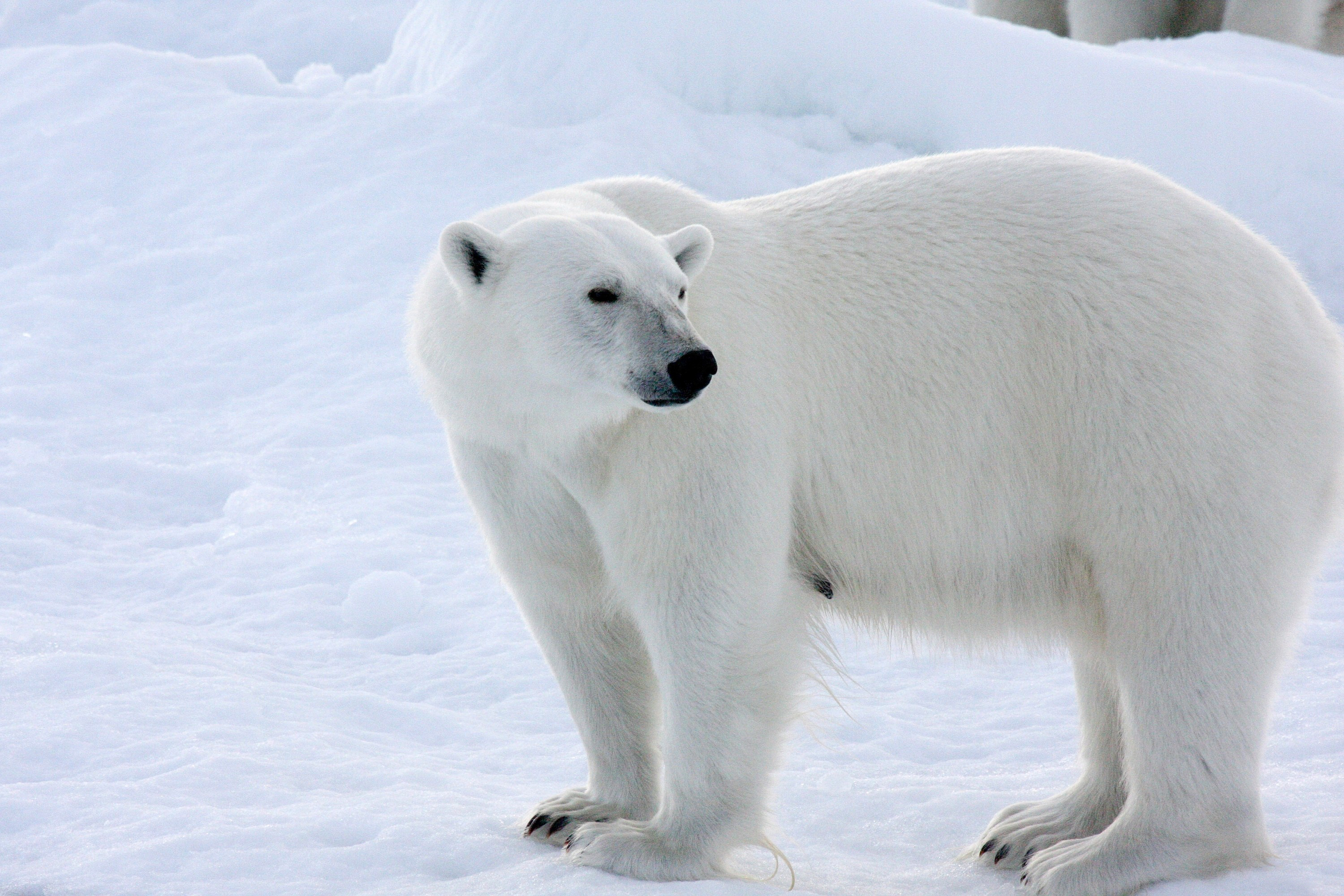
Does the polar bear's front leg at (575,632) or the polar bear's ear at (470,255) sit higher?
the polar bear's ear at (470,255)

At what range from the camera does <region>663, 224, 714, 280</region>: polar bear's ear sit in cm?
274

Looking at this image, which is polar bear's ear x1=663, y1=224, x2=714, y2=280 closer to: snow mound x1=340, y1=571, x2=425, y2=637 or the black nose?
the black nose

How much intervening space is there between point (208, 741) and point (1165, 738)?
247cm

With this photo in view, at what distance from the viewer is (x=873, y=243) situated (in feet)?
9.82

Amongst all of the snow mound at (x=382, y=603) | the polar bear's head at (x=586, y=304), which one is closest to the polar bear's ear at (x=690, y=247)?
the polar bear's head at (x=586, y=304)

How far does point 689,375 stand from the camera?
8.21 feet

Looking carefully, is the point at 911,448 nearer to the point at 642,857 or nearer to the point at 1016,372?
the point at 1016,372

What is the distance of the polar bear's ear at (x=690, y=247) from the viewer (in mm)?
2736

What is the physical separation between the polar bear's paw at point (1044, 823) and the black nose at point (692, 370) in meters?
1.48

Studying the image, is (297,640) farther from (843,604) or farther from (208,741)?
(843,604)

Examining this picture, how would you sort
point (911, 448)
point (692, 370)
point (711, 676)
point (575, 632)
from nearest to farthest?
1. point (692, 370)
2. point (711, 676)
3. point (911, 448)
4. point (575, 632)

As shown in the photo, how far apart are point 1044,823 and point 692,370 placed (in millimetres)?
1568

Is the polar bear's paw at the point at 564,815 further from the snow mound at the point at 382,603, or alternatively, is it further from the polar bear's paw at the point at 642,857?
the snow mound at the point at 382,603

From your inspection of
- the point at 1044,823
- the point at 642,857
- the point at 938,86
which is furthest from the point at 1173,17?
the point at 642,857
